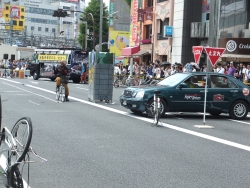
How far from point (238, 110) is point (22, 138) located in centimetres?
1294

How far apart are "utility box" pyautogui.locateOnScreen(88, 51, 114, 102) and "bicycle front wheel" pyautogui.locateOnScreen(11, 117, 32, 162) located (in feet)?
52.7

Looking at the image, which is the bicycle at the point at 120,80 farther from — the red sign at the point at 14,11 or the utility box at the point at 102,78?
the red sign at the point at 14,11

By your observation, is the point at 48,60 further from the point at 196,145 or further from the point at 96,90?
the point at 196,145

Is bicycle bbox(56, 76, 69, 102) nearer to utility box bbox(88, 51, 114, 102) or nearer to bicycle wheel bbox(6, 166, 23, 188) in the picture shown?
utility box bbox(88, 51, 114, 102)

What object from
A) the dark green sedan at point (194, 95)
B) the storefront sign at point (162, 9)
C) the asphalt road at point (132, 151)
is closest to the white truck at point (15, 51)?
the storefront sign at point (162, 9)

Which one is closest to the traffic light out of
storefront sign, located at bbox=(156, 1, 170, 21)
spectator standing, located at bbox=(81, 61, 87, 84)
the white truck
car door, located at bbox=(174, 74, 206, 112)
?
spectator standing, located at bbox=(81, 61, 87, 84)

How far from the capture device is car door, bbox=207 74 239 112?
674 inches

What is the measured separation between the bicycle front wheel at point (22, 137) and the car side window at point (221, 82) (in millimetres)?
12441

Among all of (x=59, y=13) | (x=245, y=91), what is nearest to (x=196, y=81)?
(x=245, y=91)

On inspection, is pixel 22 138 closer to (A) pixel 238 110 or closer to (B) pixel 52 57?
(A) pixel 238 110

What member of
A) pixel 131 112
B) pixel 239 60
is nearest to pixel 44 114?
pixel 131 112

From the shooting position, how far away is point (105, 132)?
40.5ft

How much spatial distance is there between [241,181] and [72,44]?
321ft

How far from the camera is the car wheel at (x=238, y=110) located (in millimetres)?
17281
